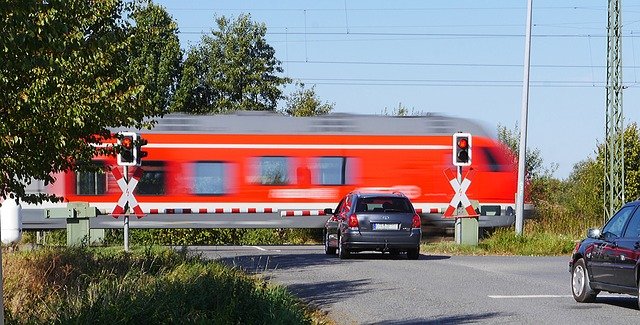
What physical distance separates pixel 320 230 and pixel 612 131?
33.9 ft

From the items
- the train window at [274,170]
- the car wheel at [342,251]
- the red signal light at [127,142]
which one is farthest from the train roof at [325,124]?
the red signal light at [127,142]

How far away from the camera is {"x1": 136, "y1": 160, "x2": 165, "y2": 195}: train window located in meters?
37.1

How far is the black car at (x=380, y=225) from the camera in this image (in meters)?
26.7

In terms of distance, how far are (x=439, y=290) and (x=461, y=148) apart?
12.3 m

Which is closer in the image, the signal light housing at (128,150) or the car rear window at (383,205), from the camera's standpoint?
the signal light housing at (128,150)

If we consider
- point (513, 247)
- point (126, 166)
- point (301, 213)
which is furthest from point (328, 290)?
point (301, 213)

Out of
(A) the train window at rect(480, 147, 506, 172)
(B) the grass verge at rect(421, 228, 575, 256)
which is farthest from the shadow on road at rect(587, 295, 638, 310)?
(A) the train window at rect(480, 147, 506, 172)

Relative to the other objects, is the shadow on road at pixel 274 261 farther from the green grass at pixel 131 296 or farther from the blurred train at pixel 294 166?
the blurred train at pixel 294 166

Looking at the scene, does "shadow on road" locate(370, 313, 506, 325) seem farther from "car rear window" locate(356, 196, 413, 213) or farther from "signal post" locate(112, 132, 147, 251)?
"car rear window" locate(356, 196, 413, 213)

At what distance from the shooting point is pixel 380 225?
87.6ft

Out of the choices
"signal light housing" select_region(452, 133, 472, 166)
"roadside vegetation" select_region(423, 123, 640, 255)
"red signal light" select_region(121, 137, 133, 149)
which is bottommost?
"roadside vegetation" select_region(423, 123, 640, 255)

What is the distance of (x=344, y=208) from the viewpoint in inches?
1101

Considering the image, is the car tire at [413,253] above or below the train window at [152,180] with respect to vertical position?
below

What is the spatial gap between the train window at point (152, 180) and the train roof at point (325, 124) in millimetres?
1287
